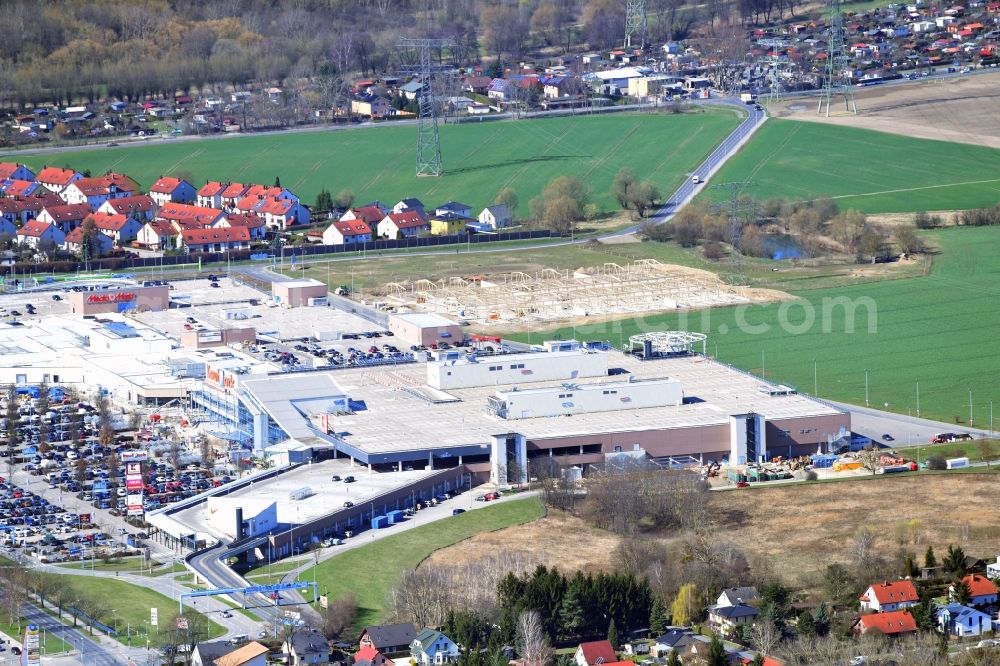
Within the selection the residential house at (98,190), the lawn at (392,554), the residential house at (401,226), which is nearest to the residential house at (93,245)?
the residential house at (98,190)

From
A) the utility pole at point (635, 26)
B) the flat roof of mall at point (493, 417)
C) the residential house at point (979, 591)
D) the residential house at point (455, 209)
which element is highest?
the utility pole at point (635, 26)

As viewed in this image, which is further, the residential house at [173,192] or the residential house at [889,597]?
the residential house at [173,192]

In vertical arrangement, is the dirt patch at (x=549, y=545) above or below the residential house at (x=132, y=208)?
below

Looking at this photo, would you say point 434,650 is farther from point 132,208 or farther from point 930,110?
point 930,110

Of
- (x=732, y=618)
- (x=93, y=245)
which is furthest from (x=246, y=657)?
(x=93, y=245)

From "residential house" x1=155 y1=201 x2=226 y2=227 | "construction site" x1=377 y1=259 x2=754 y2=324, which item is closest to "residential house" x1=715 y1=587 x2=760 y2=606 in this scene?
"construction site" x1=377 y1=259 x2=754 y2=324

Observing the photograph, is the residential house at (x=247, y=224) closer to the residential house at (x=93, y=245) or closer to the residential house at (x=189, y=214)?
the residential house at (x=189, y=214)

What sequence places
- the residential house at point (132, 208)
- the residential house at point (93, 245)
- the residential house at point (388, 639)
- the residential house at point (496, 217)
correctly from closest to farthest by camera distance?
the residential house at point (388, 639), the residential house at point (93, 245), the residential house at point (496, 217), the residential house at point (132, 208)

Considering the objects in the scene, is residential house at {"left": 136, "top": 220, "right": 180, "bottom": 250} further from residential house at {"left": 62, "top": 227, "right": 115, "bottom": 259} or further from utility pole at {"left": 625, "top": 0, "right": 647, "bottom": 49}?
utility pole at {"left": 625, "top": 0, "right": 647, "bottom": 49}
